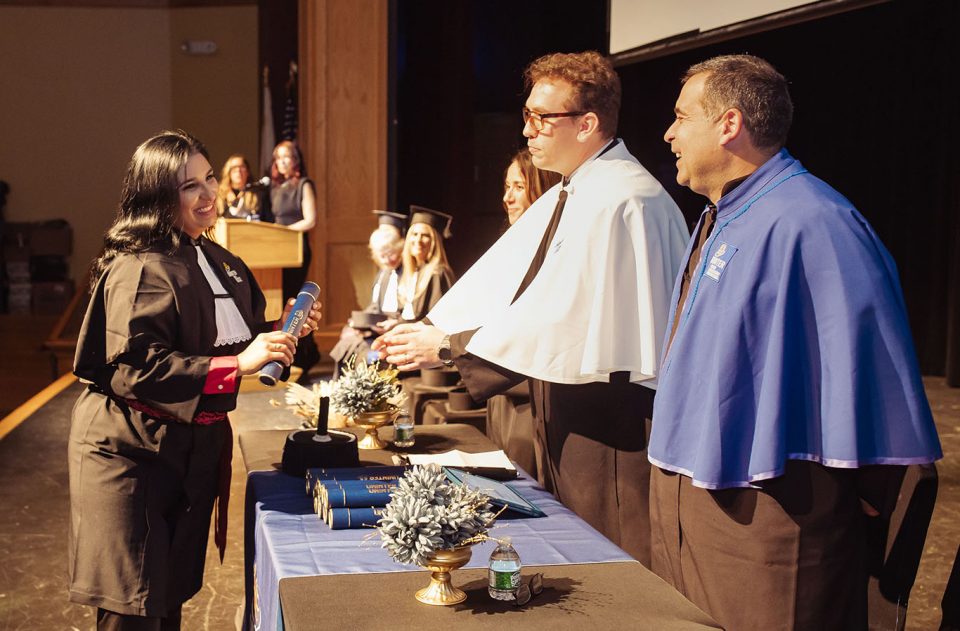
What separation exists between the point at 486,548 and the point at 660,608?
445mm

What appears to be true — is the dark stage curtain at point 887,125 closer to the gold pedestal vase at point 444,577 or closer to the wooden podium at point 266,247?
the wooden podium at point 266,247

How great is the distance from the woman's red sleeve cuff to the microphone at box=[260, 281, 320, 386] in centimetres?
11

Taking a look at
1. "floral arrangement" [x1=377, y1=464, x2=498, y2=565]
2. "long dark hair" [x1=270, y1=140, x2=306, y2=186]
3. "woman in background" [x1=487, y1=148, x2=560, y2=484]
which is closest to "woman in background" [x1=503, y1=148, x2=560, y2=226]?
"woman in background" [x1=487, y1=148, x2=560, y2=484]

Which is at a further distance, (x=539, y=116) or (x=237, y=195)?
(x=237, y=195)

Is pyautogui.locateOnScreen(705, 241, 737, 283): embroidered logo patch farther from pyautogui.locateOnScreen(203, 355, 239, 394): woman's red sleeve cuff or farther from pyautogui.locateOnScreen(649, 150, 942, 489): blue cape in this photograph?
pyautogui.locateOnScreen(203, 355, 239, 394): woman's red sleeve cuff

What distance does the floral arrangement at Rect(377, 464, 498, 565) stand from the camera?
177 centimetres

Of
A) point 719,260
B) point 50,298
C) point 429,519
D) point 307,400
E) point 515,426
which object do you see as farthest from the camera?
point 50,298

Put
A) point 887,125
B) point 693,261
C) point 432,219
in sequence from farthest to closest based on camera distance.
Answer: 1. point 887,125
2. point 432,219
3. point 693,261

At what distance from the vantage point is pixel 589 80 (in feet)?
9.11

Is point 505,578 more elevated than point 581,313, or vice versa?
point 581,313

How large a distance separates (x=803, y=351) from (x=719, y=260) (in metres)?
0.26

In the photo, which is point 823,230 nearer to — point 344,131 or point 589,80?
point 589,80

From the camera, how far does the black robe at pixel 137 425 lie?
7.90 feet

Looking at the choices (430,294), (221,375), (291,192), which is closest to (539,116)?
(221,375)
